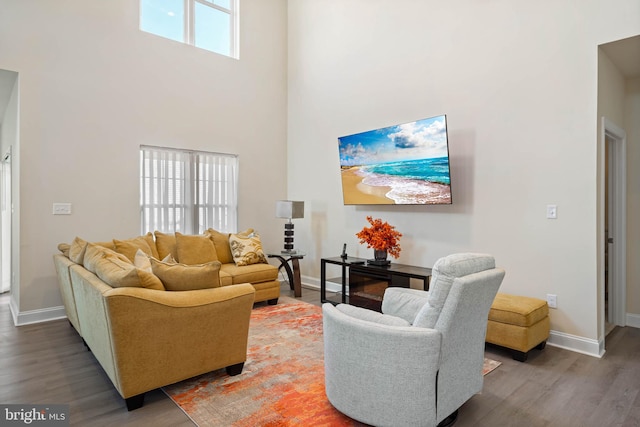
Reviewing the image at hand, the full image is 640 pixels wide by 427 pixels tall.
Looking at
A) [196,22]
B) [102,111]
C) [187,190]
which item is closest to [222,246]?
[187,190]

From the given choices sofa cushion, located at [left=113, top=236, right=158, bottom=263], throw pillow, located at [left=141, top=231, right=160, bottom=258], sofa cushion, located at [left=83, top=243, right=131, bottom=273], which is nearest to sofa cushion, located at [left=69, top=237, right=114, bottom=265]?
sofa cushion, located at [left=83, top=243, right=131, bottom=273]

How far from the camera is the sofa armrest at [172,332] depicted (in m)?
2.14

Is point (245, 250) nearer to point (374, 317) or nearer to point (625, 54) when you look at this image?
point (374, 317)

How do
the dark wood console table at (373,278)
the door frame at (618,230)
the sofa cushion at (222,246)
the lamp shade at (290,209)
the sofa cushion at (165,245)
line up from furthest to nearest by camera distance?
the lamp shade at (290,209) < the sofa cushion at (222,246) < the sofa cushion at (165,245) < the dark wood console table at (373,278) < the door frame at (618,230)

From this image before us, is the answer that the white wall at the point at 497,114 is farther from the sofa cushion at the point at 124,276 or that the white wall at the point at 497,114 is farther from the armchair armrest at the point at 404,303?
the sofa cushion at the point at 124,276

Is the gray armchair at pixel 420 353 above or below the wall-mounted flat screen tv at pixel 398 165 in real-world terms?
below

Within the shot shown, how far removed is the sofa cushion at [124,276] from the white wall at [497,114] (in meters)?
3.05

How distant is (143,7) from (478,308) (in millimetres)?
5403

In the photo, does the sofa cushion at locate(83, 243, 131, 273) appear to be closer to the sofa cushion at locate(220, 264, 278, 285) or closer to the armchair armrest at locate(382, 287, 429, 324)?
the sofa cushion at locate(220, 264, 278, 285)

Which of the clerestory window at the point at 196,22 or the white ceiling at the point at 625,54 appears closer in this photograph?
the white ceiling at the point at 625,54

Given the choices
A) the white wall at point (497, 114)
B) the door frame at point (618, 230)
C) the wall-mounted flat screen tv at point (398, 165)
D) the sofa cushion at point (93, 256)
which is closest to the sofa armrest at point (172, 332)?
the sofa cushion at point (93, 256)

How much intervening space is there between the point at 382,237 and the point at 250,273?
1625 millimetres

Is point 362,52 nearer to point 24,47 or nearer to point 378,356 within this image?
point 24,47

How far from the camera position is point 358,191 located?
489 cm
